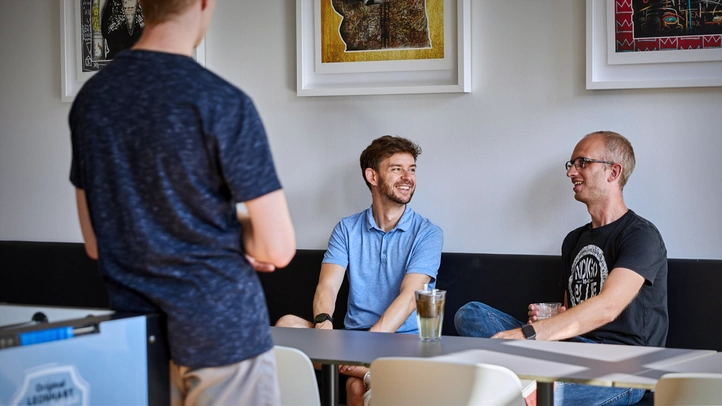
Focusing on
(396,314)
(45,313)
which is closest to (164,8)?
(45,313)

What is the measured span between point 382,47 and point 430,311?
1627 mm

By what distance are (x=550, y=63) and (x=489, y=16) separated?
32 centimetres

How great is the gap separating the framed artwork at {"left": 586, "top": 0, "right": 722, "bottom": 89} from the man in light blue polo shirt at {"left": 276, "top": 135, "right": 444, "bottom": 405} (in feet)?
2.70

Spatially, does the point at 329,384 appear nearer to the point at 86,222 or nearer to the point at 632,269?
the point at 86,222

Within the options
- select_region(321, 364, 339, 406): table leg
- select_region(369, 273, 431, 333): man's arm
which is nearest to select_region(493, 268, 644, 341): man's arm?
select_region(369, 273, 431, 333): man's arm

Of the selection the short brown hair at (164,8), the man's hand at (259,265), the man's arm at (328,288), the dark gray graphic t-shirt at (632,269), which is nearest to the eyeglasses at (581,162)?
the dark gray graphic t-shirt at (632,269)

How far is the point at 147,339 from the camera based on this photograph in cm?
138

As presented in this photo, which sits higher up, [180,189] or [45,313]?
[180,189]

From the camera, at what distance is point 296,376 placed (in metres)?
1.89

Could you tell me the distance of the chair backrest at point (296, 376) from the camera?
187 centimetres

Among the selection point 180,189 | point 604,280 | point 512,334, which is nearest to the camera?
point 180,189

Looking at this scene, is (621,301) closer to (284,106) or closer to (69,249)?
(284,106)

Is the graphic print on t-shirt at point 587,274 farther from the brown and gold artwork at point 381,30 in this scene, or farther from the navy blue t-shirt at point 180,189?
the navy blue t-shirt at point 180,189

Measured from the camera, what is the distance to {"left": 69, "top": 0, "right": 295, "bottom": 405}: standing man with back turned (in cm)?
134
